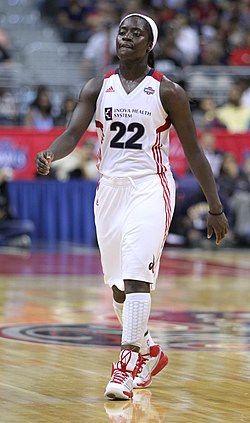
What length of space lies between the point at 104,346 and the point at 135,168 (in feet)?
6.47

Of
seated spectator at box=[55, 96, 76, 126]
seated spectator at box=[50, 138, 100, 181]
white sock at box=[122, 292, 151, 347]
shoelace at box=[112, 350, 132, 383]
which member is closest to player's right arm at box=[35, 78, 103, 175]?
white sock at box=[122, 292, 151, 347]

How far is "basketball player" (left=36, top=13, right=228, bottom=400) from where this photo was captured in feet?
18.9

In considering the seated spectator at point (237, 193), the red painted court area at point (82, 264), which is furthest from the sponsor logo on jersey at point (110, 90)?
the seated spectator at point (237, 193)

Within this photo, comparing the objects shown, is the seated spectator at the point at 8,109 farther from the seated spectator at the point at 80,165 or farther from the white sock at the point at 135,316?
the white sock at the point at 135,316

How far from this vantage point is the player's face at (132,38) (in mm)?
5902

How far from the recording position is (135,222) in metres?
5.78

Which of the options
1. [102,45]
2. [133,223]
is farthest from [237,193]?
[133,223]

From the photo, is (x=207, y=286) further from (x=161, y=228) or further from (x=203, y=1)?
(x=203, y=1)

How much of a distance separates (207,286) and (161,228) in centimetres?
622

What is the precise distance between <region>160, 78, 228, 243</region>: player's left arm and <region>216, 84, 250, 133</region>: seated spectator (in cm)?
1316

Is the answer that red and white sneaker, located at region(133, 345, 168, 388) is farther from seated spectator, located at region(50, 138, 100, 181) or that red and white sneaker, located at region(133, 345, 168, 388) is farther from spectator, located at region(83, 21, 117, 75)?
spectator, located at region(83, 21, 117, 75)

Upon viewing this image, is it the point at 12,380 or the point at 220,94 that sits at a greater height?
the point at 220,94

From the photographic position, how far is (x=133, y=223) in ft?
19.0

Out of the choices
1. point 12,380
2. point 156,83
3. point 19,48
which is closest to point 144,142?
point 156,83
